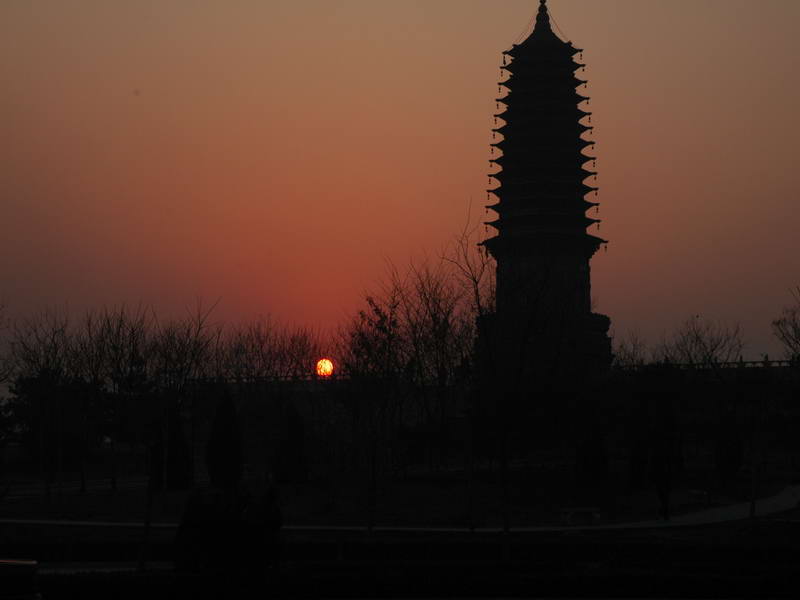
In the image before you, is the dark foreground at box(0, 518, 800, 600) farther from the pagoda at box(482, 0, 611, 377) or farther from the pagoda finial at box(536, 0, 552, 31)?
the pagoda finial at box(536, 0, 552, 31)

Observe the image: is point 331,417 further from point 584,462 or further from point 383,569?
point 383,569

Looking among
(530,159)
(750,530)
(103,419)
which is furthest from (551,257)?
(750,530)

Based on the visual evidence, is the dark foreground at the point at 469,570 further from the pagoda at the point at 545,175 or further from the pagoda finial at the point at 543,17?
the pagoda finial at the point at 543,17

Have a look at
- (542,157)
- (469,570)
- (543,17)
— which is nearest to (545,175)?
(542,157)

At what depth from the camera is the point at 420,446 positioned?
5669 centimetres

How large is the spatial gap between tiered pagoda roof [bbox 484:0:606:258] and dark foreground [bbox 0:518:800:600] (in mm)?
66890

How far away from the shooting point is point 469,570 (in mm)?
22750

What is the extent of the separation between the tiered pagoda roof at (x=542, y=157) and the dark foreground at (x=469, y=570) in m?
66.9

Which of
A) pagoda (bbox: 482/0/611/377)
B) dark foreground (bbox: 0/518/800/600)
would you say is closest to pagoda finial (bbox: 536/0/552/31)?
pagoda (bbox: 482/0/611/377)

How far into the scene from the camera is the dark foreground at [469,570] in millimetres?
20938

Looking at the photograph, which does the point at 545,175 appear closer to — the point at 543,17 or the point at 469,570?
the point at 543,17

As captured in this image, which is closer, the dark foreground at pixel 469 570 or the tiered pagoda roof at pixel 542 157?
the dark foreground at pixel 469 570

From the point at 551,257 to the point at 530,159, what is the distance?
8869mm

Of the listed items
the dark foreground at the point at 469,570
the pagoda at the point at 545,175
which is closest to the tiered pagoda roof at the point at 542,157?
the pagoda at the point at 545,175
